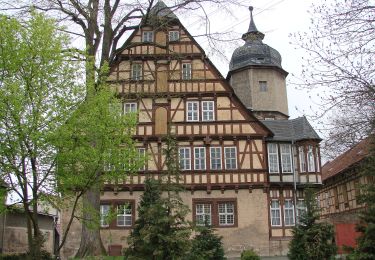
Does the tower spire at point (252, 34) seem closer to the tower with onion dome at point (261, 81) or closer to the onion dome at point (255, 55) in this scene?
the onion dome at point (255, 55)

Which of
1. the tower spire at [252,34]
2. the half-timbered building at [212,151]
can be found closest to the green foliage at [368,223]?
the half-timbered building at [212,151]

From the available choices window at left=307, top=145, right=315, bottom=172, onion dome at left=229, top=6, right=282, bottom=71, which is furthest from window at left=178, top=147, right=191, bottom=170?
onion dome at left=229, top=6, right=282, bottom=71

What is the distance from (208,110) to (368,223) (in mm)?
15834

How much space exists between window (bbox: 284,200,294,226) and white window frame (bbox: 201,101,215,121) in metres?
6.57

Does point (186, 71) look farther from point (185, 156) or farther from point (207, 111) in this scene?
point (185, 156)

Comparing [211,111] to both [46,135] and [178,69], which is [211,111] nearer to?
[178,69]

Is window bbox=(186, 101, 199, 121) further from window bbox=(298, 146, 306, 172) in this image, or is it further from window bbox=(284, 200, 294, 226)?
window bbox=(284, 200, 294, 226)

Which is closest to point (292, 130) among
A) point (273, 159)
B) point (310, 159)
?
point (310, 159)

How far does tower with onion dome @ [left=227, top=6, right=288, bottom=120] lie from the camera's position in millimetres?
35250

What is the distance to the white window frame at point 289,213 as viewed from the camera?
26453 millimetres

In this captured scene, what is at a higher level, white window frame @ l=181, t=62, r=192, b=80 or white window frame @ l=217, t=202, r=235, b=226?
white window frame @ l=181, t=62, r=192, b=80

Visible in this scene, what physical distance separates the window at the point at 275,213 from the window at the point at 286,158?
196cm

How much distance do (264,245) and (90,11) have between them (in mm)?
15540

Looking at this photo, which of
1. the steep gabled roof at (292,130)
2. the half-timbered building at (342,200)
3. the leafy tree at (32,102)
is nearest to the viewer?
the leafy tree at (32,102)
